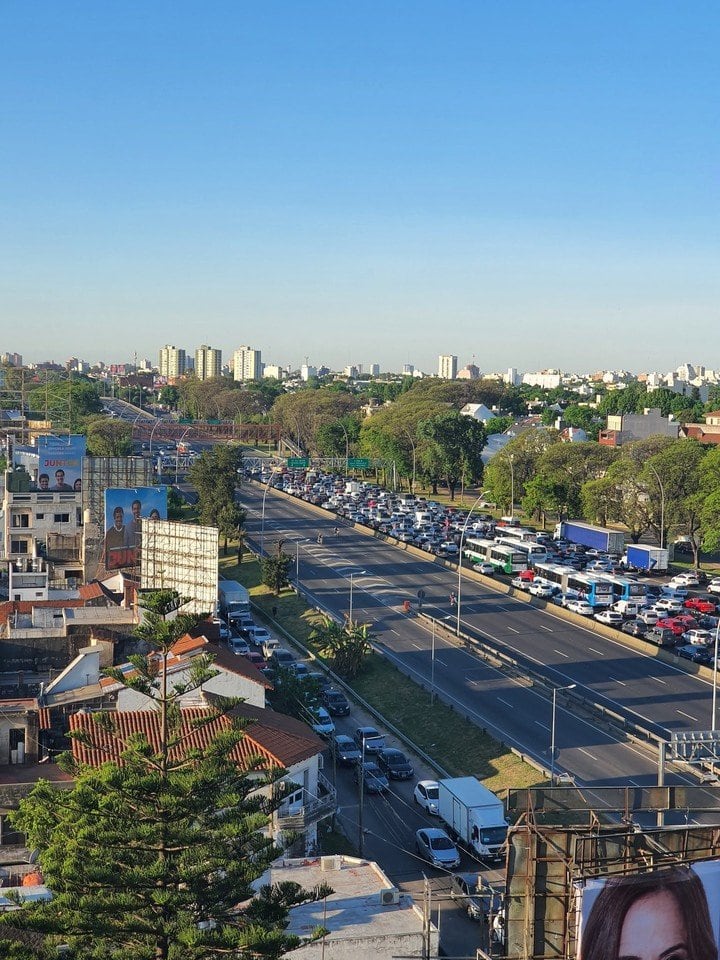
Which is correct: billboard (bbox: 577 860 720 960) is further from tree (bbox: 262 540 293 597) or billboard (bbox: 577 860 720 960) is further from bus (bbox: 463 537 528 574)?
bus (bbox: 463 537 528 574)

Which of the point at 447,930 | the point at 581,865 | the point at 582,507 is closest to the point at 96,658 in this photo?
the point at 447,930

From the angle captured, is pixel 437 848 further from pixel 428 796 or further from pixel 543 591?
pixel 543 591

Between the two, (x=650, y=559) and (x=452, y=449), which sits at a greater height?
(x=452, y=449)

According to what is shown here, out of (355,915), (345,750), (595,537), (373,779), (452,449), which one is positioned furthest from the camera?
(452,449)

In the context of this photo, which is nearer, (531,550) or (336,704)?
(336,704)

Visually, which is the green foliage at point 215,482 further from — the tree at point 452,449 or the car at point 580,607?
the car at point 580,607

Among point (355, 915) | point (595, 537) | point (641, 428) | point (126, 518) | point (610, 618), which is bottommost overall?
point (355, 915)

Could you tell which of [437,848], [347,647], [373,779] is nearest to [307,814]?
[437,848]

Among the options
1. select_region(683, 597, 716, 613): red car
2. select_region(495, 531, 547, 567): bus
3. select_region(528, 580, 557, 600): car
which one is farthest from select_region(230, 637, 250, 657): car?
select_region(495, 531, 547, 567): bus
